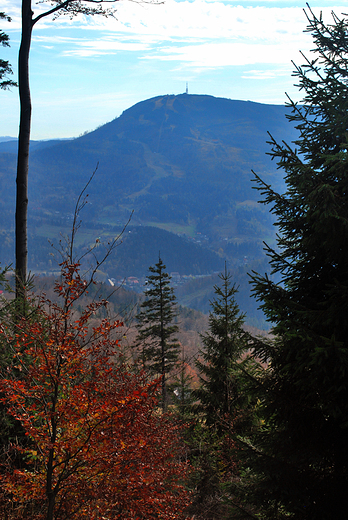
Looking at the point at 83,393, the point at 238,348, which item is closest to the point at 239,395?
the point at 238,348

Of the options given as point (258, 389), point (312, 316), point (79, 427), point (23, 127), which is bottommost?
point (79, 427)

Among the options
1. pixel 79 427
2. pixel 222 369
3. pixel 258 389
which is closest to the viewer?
pixel 79 427

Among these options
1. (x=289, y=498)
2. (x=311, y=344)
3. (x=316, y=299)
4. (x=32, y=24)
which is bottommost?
(x=289, y=498)

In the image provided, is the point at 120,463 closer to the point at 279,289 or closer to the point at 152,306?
the point at 279,289

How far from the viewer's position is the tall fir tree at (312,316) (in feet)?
13.0

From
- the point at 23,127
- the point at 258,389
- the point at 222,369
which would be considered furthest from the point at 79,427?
the point at 222,369

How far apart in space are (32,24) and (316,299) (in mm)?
9216

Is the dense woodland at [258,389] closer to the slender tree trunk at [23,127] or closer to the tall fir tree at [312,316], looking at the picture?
the tall fir tree at [312,316]

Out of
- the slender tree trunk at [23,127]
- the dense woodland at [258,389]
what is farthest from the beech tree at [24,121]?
the dense woodland at [258,389]

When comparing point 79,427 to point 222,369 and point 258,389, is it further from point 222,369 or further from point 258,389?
point 222,369

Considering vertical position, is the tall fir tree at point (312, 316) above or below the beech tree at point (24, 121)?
below

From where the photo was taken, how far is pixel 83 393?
145 inches

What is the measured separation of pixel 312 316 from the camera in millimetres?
3961

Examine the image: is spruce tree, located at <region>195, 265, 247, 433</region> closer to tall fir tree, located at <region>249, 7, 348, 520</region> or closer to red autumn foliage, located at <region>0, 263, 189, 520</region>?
tall fir tree, located at <region>249, 7, 348, 520</region>
